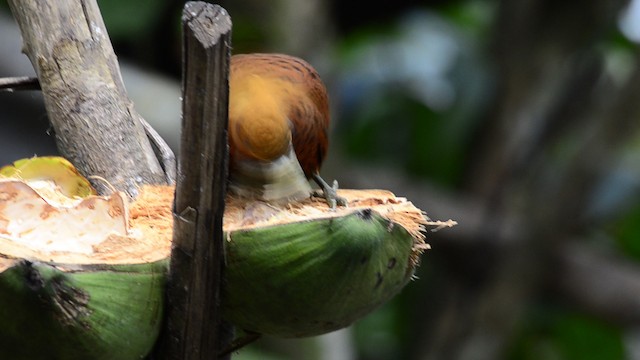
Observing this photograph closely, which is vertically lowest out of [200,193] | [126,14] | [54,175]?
[126,14]

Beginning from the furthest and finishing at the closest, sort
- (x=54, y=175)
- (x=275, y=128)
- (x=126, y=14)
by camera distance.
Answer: (x=126, y=14), (x=54, y=175), (x=275, y=128)

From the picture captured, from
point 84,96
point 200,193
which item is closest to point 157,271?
point 200,193

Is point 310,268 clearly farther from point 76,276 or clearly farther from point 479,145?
point 479,145

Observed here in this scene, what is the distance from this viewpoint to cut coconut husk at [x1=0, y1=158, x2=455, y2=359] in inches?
27.4

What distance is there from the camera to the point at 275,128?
0.84 meters

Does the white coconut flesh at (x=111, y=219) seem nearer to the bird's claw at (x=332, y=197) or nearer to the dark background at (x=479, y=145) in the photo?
the bird's claw at (x=332, y=197)

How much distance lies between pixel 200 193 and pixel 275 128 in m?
0.12

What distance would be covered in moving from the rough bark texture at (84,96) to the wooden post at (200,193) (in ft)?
0.98

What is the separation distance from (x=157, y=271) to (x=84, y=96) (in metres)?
0.39

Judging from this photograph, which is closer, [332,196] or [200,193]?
[200,193]

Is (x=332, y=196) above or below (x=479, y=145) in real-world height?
above

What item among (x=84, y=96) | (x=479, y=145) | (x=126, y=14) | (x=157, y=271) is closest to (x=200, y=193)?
(x=157, y=271)

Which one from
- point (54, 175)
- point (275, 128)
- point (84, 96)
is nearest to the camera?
point (275, 128)

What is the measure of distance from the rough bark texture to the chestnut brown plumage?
0.18 m
